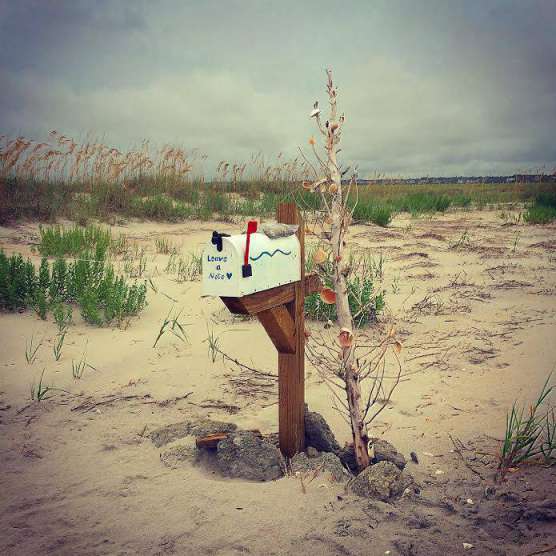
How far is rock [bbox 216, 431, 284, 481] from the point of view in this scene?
256 cm

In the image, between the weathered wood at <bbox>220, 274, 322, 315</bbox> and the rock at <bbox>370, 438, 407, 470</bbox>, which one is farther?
the rock at <bbox>370, 438, 407, 470</bbox>

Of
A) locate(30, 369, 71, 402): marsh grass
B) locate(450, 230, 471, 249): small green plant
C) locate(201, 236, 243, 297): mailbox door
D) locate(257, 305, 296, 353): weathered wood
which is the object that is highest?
→ locate(201, 236, 243, 297): mailbox door

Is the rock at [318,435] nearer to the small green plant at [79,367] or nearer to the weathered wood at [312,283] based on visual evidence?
the weathered wood at [312,283]

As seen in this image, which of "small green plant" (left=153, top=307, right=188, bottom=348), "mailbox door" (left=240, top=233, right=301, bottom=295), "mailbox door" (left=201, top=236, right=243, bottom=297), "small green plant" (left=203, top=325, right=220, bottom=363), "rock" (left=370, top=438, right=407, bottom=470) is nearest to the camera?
"mailbox door" (left=201, top=236, right=243, bottom=297)

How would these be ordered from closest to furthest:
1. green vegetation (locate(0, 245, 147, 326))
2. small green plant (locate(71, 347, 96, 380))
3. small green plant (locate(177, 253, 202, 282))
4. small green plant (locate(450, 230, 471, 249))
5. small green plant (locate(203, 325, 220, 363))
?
1. small green plant (locate(71, 347, 96, 380))
2. small green plant (locate(203, 325, 220, 363))
3. green vegetation (locate(0, 245, 147, 326))
4. small green plant (locate(177, 253, 202, 282))
5. small green plant (locate(450, 230, 471, 249))

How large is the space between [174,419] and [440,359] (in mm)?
2099

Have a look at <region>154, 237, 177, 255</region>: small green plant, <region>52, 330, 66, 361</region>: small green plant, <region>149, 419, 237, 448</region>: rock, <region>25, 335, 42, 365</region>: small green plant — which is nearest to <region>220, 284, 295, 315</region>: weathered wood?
<region>149, 419, 237, 448</region>: rock

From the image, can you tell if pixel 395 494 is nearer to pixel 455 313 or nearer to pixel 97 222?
pixel 455 313

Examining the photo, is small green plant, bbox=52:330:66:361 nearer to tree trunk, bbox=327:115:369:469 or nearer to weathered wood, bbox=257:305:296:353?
weathered wood, bbox=257:305:296:353

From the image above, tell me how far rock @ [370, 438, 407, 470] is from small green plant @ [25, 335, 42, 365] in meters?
2.62

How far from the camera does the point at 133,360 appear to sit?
13.3ft

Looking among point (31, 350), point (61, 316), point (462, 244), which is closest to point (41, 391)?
point (31, 350)

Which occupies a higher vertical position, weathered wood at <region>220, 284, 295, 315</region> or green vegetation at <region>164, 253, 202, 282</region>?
weathered wood at <region>220, 284, 295, 315</region>

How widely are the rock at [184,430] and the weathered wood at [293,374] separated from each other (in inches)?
18.6
